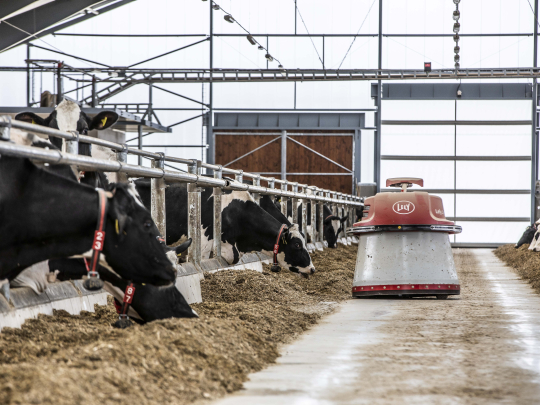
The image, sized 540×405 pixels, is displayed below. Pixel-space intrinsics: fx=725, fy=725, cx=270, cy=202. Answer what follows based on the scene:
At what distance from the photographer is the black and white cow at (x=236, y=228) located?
914cm

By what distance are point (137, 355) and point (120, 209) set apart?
35.0 inches

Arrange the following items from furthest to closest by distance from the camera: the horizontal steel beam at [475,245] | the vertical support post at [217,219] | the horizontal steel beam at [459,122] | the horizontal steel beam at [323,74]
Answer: the horizontal steel beam at [459,122] → the horizontal steel beam at [475,245] → the horizontal steel beam at [323,74] → the vertical support post at [217,219]

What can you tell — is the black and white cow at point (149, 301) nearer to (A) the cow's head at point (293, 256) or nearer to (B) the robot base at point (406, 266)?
(B) the robot base at point (406, 266)

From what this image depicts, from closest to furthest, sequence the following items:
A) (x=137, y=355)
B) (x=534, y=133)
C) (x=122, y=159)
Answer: (x=137, y=355), (x=122, y=159), (x=534, y=133)

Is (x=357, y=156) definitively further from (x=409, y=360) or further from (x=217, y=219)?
(x=409, y=360)

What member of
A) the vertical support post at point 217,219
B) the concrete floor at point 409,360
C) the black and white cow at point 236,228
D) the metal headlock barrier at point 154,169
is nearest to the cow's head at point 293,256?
the black and white cow at point 236,228

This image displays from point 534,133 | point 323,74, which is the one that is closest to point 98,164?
point 323,74

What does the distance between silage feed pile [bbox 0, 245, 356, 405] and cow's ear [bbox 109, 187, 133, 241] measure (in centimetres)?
55

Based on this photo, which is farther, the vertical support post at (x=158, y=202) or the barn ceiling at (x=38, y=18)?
the barn ceiling at (x=38, y=18)

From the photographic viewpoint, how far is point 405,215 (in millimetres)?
8734

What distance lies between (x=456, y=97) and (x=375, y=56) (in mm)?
3481

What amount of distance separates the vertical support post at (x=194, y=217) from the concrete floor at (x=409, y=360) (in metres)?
1.64

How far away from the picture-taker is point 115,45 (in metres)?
27.5

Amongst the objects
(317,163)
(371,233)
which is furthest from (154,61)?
(371,233)
